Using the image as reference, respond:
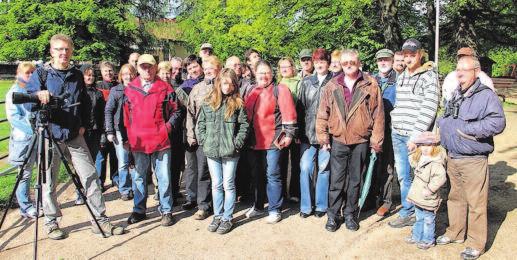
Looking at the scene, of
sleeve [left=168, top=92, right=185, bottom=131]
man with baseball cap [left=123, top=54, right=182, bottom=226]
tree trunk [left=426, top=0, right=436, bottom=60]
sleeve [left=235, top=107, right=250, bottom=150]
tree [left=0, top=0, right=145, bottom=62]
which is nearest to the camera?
sleeve [left=235, top=107, right=250, bottom=150]

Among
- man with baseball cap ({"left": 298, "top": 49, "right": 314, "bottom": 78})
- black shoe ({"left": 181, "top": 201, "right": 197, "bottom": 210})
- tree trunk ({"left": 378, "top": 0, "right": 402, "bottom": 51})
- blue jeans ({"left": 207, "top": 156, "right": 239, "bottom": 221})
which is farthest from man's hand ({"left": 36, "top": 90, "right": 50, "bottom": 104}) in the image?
tree trunk ({"left": 378, "top": 0, "right": 402, "bottom": 51})

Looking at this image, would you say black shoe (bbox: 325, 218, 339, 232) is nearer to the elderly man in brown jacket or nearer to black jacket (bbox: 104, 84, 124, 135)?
the elderly man in brown jacket

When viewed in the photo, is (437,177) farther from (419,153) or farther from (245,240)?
(245,240)

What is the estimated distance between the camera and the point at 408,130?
4547 mm

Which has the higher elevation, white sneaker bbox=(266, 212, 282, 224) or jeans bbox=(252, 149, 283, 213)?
jeans bbox=(252, 149, 283, 213)

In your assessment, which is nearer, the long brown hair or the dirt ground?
the dirt ground

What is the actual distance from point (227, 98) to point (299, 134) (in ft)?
3.38

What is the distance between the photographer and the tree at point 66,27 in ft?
92.2

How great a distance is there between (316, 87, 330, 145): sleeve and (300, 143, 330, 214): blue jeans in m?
0.35

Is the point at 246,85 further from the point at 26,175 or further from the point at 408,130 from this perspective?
the point at 26,175

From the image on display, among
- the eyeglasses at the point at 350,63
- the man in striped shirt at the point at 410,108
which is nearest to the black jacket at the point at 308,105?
the eyeglasses at the point at 350,63

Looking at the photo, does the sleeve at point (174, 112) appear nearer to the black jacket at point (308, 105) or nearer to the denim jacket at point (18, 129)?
the black jacket at point (308, 105)

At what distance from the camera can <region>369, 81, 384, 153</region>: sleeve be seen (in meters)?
4.45

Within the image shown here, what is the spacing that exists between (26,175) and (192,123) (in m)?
2.07
